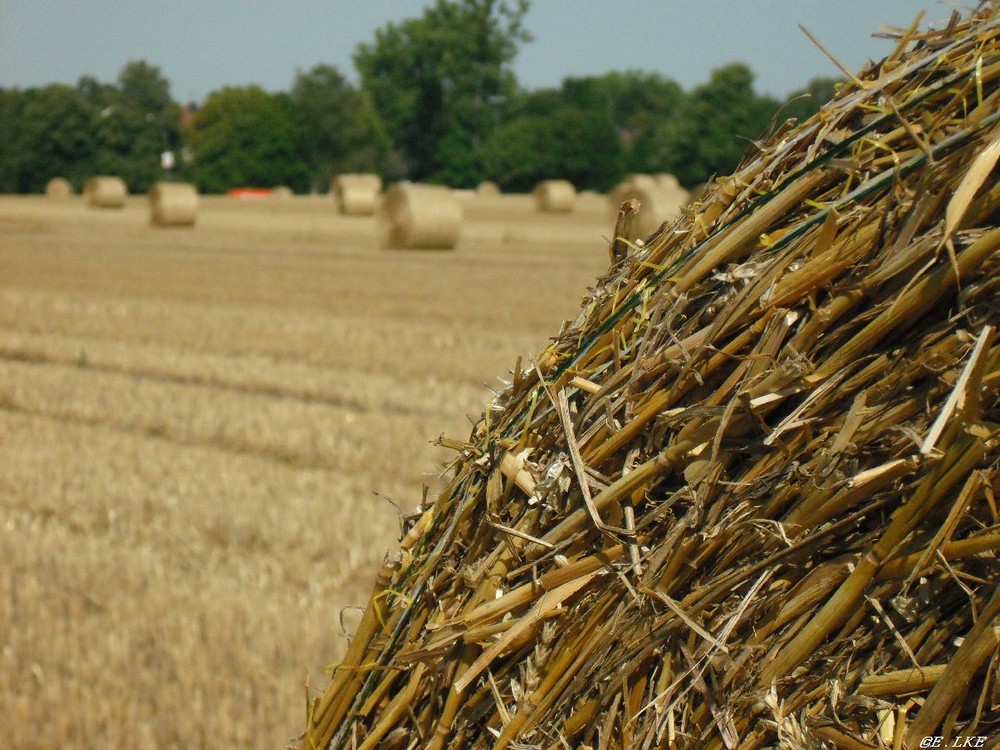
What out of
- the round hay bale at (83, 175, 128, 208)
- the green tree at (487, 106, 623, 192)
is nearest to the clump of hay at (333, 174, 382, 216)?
the round hay bale at (83, 175, 128, 208)

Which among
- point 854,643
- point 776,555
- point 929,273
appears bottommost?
point 854,643

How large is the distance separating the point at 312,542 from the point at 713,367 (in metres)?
2.88

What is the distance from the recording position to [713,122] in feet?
175

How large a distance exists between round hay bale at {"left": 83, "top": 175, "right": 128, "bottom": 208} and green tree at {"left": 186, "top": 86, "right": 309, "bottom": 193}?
124ft

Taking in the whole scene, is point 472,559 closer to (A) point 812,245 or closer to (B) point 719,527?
(B) point 719,527

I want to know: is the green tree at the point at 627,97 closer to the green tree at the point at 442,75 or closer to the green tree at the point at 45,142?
the green tree at the point at 442,75

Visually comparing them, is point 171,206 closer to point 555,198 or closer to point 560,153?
point 555,198

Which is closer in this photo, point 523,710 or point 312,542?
point 523,710

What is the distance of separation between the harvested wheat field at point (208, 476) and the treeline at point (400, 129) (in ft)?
135

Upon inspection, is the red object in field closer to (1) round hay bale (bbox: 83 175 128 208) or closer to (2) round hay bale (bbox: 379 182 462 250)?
(1) round hay bale (bbox: 83 175 128 208)

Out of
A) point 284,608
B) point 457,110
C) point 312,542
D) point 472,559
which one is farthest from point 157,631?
point 457,110

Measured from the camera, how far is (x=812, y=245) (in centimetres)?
165

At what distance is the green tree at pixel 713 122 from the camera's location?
172ft

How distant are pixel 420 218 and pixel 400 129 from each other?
198 feet
